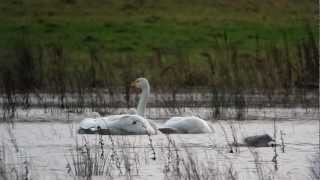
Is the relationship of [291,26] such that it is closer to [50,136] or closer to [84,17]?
[84,17]

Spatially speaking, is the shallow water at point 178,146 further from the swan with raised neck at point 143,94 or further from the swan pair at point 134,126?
the swan with raised neck at point 143,94

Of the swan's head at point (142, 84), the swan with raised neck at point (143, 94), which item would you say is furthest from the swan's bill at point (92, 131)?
the swan's head at point (142, 84)

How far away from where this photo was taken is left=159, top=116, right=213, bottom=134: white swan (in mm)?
13859

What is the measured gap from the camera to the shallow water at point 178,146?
34.0 ft

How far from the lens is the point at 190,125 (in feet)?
45.8

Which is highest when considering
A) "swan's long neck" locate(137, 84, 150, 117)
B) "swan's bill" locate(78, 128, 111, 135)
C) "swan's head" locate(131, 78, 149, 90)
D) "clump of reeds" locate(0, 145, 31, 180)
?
"swan's head" locate(131, 78, 149, 90)

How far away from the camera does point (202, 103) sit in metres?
18.9

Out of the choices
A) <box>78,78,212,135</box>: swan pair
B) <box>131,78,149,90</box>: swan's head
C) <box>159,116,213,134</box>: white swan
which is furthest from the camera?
<box>131,78,149,90</box>: swan's head

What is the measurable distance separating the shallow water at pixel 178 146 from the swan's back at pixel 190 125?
0.17 meters

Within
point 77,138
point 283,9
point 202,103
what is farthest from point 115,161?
point 283,9

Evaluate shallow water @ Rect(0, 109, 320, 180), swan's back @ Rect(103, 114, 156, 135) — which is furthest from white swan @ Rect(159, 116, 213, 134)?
swan's back @ Rect(103, 114, 156, 135)

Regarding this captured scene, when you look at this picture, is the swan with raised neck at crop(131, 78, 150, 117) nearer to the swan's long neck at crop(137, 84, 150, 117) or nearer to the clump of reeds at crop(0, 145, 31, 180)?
the swan's long neck at crop(137, 84, 150, 117)

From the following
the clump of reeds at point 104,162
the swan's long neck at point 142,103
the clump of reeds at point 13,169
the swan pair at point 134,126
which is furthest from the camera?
the swan's long neck at point 142,103

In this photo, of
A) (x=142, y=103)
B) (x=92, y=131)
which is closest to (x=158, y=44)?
(x=142, y=103)
